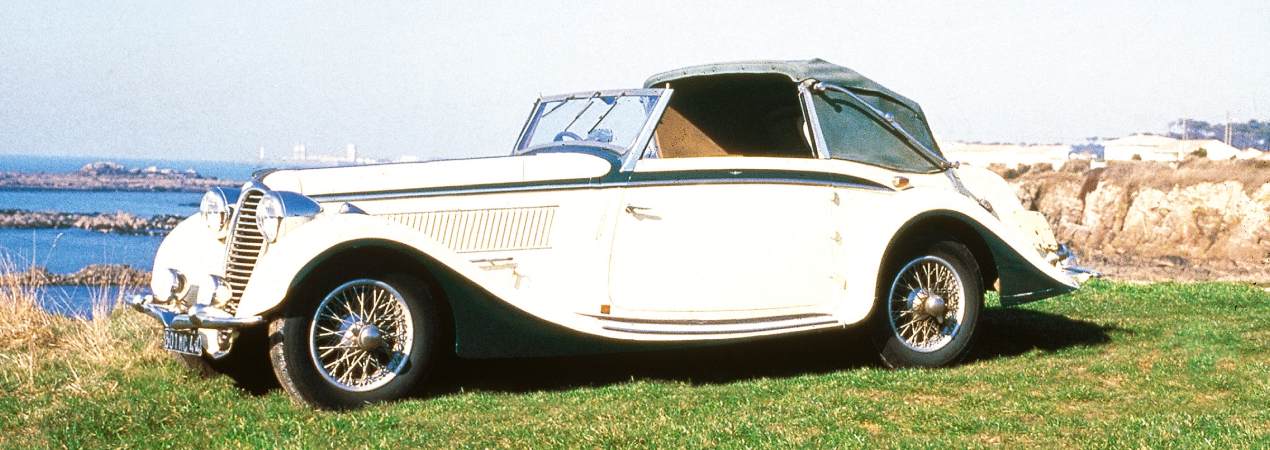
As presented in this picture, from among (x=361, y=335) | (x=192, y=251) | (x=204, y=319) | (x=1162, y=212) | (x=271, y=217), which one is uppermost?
(x=271, y=217)

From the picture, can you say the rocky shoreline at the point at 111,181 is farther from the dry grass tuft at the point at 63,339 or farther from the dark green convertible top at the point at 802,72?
the dark green convertible top at the point at 802,72

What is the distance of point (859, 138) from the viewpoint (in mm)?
7699

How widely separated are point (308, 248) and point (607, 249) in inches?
62.6

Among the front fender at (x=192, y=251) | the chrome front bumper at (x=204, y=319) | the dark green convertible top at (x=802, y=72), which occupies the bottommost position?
the chrome front bumper at (x=204, y=319)

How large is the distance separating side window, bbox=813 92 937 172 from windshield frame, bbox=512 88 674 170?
3.26 feet

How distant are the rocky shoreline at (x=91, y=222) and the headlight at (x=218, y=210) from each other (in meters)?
59.6

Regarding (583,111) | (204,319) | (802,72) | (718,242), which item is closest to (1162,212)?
(802,72)

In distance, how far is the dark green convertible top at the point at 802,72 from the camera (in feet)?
25.2

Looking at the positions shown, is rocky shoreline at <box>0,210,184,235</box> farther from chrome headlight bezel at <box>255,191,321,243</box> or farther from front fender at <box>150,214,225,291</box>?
chrome headlight bezel at <box>255,191,321,243</box>

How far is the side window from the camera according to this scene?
297 inches

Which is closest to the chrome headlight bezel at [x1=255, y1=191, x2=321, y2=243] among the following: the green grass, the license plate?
the license plate

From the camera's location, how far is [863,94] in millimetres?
7992

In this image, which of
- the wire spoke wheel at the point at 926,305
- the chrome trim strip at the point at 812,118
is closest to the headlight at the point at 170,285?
the chrome trim strip at the point at 812,118

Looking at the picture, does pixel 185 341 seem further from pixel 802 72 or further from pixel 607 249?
pixel 802 72
